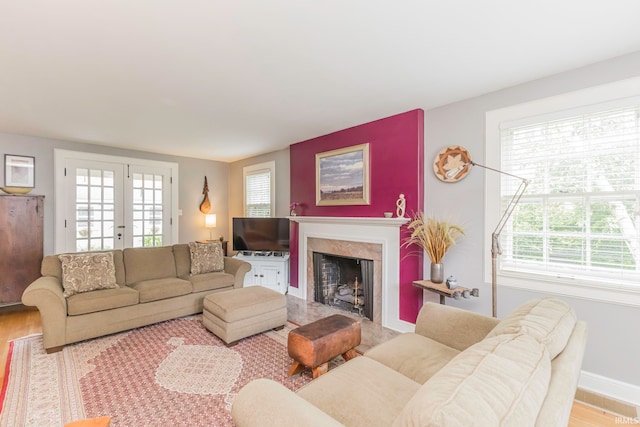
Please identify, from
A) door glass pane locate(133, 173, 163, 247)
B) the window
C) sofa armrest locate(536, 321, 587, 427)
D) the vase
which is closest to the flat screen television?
the window

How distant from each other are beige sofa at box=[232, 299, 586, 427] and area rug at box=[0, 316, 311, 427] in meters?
0.89

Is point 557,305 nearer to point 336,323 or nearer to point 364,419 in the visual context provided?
point 364,419

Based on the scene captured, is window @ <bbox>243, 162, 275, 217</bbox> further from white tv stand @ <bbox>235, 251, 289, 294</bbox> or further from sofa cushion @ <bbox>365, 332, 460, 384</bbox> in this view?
sofa cushion @ <bbox>365, 332, 460, 384</bbox>

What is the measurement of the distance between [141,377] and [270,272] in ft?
8.16

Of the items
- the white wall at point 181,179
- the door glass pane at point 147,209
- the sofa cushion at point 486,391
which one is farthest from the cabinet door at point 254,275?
the sofa cushion at point 486,391

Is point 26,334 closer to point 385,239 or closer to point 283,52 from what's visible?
point 283,52

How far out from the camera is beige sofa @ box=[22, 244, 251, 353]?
2.72 metres

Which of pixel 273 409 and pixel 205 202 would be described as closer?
pixel 273 409

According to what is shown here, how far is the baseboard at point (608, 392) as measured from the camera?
2.02m

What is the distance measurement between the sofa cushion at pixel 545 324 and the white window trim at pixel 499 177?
986 millimetres

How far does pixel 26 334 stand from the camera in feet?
10.2

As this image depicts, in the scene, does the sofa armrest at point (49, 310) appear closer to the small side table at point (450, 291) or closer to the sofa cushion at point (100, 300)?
the sofa cushion at point (100, 300)

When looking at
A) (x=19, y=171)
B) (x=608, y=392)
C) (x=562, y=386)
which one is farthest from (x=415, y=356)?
(x=19, y=171)

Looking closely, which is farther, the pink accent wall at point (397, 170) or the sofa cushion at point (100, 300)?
the pink accent wall at point (397, 170)
